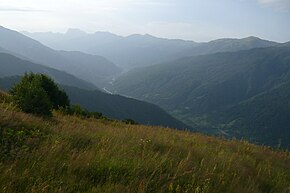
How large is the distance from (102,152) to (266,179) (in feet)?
11.9

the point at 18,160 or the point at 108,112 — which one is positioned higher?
the point at 18,160

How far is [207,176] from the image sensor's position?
6242 millimetres

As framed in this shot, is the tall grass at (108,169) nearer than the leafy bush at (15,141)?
Yes

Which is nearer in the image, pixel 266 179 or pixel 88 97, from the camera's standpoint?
pixel 266 179

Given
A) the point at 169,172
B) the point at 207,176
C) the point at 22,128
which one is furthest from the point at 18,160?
the point at 207,176

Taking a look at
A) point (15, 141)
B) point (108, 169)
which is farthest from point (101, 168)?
point (15, 141)

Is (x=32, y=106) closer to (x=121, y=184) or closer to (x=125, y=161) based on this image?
(x=125, y=161)

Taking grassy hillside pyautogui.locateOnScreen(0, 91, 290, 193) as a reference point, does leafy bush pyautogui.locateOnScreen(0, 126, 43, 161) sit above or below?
above

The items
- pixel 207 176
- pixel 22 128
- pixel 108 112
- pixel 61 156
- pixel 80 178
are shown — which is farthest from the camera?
pixel 108 112

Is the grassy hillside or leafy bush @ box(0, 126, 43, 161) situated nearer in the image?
the grassy hillside

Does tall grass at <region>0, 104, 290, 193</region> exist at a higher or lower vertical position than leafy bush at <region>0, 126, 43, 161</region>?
lower

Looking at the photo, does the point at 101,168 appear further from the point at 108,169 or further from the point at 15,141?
the point at 15,141

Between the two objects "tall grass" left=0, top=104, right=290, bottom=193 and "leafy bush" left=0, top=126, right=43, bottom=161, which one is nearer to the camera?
"tall grass" left=0, top=104, right=290, bottom=193

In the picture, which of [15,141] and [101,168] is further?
[15,141]
